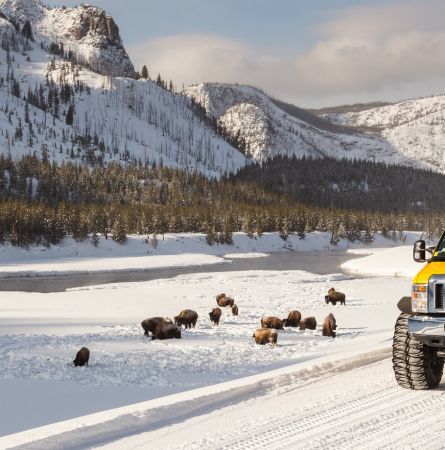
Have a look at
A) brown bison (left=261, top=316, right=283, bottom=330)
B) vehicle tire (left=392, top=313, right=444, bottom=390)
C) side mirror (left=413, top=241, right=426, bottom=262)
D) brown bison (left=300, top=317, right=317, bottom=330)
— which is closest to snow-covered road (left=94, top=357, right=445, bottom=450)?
vehicle tire (left=392, top=313, right=444, bottom=390)

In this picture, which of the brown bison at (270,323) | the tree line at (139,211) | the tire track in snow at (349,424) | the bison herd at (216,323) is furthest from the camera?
the tree line at (139,211)

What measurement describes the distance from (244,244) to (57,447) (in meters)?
113

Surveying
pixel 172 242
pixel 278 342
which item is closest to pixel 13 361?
pixel 278 342

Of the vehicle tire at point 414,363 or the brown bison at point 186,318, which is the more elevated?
the vehicle tire at point 414,363

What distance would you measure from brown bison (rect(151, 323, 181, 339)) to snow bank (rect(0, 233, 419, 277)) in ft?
176

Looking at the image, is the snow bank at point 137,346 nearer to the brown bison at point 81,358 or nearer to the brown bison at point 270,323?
the brown bison at point 81,358

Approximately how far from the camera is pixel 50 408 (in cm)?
977

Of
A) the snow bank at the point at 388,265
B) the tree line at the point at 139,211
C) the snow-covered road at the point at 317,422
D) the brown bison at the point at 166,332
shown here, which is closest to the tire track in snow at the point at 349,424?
the snow-covered road at the point at 317,422

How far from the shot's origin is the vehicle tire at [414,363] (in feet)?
29.5

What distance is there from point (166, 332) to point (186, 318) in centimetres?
334

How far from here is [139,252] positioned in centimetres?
10075

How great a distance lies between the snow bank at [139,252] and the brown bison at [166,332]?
5360cm

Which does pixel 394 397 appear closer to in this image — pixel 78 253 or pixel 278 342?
pixel 278 342

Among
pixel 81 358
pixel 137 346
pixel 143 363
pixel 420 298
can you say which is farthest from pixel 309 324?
pixel 420 298
